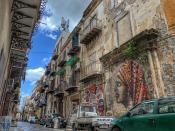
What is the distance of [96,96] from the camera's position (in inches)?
829

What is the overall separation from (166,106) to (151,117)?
545mm

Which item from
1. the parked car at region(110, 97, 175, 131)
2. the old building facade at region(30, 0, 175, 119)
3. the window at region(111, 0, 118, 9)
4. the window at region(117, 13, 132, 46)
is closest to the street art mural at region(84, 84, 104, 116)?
the old building facade at region(30, 0, 175, 119)

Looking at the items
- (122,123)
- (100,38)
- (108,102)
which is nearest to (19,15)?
(122,123)

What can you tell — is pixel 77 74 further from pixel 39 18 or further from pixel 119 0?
pixel 39 18

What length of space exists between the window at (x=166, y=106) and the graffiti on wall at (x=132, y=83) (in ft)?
26.0

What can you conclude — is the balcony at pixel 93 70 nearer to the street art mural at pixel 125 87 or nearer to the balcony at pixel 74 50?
the street art mural at pixel 125 87

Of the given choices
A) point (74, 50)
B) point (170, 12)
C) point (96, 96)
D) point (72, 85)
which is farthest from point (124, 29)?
point (72, 85)

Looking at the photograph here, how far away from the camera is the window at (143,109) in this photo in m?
6.86

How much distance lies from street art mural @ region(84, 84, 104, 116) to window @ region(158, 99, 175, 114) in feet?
44.1

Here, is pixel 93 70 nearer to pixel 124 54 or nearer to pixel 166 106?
pixel 124 54

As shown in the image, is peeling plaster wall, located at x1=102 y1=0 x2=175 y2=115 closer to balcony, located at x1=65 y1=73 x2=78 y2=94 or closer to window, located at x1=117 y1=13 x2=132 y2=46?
window, located at x1=117 y1=13 x2=132 y2=46

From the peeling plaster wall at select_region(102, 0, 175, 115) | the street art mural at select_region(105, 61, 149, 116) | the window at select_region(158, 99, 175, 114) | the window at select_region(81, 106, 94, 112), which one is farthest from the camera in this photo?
the window at select_region(81, 106, 94, 112)

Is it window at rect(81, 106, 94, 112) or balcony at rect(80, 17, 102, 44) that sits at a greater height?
balcony at rect(80, 17, 102, 44)

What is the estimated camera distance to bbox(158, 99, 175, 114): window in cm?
606
